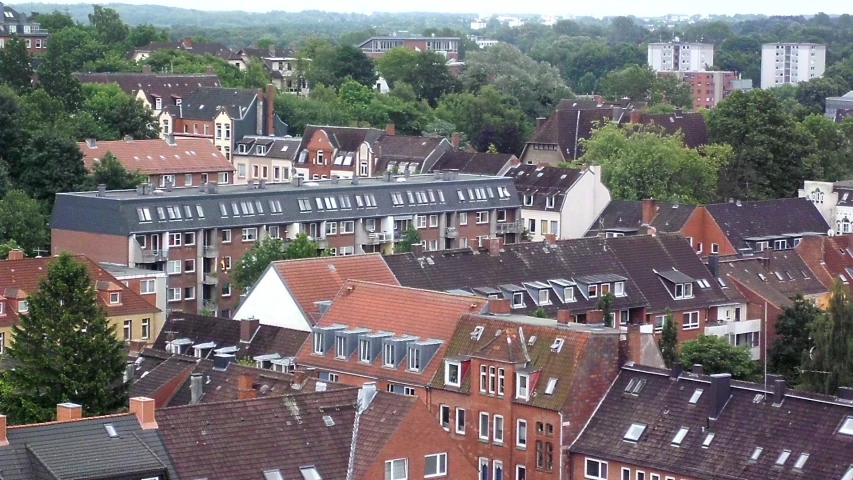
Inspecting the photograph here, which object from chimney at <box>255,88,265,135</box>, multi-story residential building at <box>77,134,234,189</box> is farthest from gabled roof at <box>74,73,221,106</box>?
multi-story residential building at <box>77,134,234,189</box>

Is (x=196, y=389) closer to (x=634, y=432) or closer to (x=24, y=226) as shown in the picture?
(x=634, y=432)

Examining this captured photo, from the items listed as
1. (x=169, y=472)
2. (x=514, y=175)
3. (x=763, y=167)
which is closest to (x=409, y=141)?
(x=514, y=175)

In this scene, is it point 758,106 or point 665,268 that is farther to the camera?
point 758,106

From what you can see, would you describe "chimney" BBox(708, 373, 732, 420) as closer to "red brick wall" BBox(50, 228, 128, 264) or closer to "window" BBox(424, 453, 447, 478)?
"window" BBox(424, 453, 447, 478)

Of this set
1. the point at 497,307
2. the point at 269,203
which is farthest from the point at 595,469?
the point at 269,203

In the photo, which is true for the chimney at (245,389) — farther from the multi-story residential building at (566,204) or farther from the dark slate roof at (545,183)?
the dark slate roof at (545,183)

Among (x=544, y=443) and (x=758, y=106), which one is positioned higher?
(x=758, y=106)

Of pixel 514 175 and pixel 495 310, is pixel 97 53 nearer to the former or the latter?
pixel 514 175

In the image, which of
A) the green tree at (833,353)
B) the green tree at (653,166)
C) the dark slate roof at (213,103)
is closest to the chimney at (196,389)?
the green tree at (833,353)
